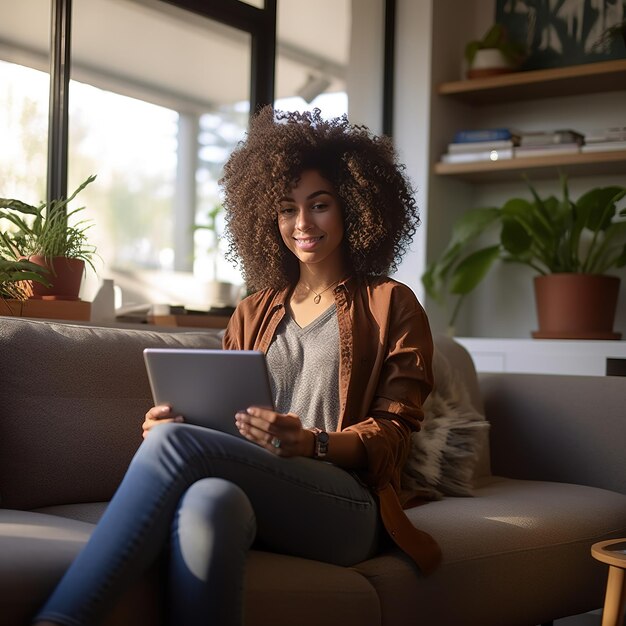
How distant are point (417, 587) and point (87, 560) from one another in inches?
25.1

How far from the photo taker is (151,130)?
351 cm

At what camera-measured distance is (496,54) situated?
13.7 ft

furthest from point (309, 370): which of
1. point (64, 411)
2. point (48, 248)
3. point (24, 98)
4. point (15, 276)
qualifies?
point (24, 98)

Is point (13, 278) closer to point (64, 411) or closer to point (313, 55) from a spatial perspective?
point (64, 411)

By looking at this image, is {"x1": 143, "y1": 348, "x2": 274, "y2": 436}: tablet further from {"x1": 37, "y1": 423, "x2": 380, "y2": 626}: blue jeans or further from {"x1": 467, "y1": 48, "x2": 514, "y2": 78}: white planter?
{"x1": 467, "y1": 48, "x2": 514, "y2": 78}: white planter

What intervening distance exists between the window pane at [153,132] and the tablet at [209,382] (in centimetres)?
158

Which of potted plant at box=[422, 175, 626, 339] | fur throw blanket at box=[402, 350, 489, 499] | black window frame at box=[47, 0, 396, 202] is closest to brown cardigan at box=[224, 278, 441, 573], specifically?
fur throw blanket at box=[402, 350, 489, 499]

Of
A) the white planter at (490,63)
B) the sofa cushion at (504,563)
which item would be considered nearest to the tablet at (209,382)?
the sofa cushion at (504,563)

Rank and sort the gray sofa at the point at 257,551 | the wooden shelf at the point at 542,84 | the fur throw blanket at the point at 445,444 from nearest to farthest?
the gray sofa at the point at 257,551 → the fur throw blanket at the point at 445,444 → the wooden shelf at the point at 542,84

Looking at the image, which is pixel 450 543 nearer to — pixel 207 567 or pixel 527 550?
pixel 527 550

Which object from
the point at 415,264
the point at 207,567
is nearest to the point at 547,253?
the point at 415,264

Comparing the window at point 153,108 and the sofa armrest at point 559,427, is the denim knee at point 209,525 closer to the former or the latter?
the sofa armrest at point 559,427

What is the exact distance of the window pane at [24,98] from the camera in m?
2.90

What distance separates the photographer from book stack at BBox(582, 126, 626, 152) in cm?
386
